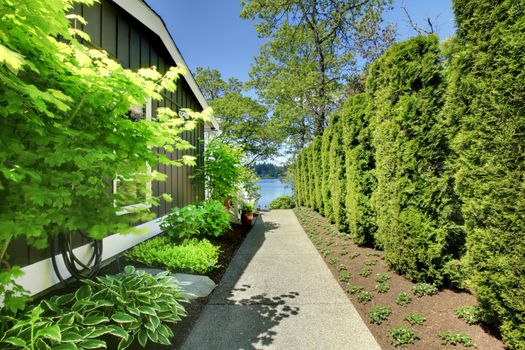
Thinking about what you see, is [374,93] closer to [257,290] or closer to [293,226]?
[257,290]

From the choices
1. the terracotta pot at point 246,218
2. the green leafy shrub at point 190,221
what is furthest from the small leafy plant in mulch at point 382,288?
the terracotta pot at point 246,218

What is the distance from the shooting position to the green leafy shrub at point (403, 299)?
11.0 feet

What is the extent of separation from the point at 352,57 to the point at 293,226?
12109mm

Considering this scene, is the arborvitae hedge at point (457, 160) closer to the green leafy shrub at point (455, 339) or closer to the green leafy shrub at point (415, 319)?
the green leafy shrub at point (455, 339)

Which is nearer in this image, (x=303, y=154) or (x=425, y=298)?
(x=425, y=298)

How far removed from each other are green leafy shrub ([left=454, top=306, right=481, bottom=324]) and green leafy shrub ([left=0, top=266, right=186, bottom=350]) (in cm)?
326

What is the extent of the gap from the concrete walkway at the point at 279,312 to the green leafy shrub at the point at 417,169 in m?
1.31

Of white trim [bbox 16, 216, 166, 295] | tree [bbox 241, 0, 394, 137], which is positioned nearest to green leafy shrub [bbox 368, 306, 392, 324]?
white trim [bbox 16, 216, 166, 295]

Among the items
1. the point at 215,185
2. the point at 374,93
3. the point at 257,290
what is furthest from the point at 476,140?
the point at 215,185

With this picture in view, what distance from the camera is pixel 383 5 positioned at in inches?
565

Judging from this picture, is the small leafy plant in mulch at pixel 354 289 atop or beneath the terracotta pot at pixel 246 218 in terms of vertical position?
beneath

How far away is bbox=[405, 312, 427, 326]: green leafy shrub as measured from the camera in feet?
9.64

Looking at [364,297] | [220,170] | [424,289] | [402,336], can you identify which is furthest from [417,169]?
[220,170]

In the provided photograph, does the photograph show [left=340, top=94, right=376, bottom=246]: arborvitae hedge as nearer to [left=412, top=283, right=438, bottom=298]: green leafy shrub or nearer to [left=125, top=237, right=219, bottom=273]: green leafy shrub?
[left=412, top=283, right=438, bottom=298]: green leafy shrub
